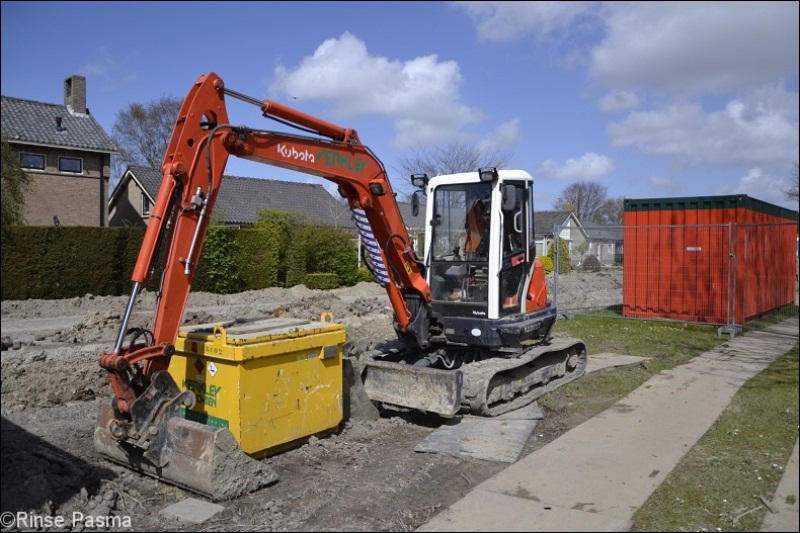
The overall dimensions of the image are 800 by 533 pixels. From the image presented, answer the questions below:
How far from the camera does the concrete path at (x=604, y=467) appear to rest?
179 inches

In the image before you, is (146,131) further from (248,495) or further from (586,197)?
(586,197)

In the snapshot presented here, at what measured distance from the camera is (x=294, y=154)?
6141mm

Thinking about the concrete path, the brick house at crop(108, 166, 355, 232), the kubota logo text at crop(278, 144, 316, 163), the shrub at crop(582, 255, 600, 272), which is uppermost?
the brick house at crop(108, 166, 355, 232)

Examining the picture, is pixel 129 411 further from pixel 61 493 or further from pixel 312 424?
pixel 312 424

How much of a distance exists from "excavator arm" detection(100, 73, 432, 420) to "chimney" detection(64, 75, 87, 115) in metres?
22.3

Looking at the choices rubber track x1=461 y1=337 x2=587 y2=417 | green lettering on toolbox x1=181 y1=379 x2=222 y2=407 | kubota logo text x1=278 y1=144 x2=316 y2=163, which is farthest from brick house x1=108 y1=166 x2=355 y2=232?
green lettering on toolbox x1=181 y1=379 x2=222 y2=407

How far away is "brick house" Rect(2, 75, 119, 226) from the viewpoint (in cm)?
2234

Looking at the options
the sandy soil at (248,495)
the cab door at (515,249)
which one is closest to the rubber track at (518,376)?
the sandy soil at (248,495)

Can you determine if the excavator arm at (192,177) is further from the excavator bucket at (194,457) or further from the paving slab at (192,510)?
the paving slab at (192,510)

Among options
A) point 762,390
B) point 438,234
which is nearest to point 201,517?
point 438,234

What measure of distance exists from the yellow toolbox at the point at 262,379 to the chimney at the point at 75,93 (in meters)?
22.6

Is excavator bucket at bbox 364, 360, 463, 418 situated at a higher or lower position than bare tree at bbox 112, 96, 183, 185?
lower

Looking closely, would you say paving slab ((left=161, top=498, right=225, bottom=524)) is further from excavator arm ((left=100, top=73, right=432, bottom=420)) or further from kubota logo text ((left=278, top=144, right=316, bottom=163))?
kubota logo text ((left=278, top=144, right=316, bottom=163))

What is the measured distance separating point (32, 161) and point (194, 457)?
21.7 meters
